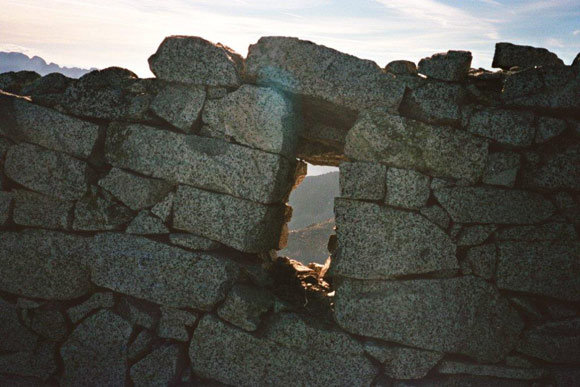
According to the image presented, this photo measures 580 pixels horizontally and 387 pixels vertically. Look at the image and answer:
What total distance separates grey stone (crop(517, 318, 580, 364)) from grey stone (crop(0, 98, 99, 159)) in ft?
19.4

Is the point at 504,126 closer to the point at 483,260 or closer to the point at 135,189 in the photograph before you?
the point at 483,260

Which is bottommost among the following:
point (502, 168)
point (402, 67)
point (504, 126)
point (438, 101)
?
point (502, 168)

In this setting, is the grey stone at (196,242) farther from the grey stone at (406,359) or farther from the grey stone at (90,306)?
the grey stone at (406,359)

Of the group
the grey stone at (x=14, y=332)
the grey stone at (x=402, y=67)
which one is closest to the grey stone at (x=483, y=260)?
the grey stone at (x=402, y=67)

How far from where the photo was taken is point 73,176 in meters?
5.18

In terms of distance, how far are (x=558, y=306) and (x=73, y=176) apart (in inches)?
243

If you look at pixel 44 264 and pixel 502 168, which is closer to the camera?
pixel 502 168

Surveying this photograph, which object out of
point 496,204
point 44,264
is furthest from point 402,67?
point 44,264

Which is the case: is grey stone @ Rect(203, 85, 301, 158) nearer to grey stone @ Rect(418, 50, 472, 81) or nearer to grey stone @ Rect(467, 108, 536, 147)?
grey stone @ Rect(418, 50, 472, 81)

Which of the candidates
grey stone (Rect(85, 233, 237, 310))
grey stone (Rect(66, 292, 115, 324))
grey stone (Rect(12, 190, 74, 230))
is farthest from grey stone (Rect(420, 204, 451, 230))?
grey stone (Rect(12, 190, 74, 230))

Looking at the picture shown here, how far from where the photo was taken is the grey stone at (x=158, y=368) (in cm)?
503

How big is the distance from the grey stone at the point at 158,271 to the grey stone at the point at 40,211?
0.55m

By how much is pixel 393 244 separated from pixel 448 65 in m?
2.11

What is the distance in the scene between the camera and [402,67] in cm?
460
